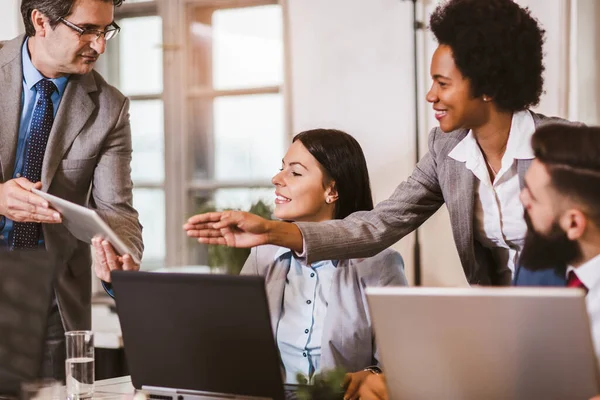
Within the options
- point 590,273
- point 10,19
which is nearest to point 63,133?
point 590,273

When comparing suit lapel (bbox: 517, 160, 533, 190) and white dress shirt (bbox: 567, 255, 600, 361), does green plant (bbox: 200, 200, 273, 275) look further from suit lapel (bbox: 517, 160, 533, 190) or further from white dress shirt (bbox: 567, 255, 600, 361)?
white dress shirt (bbox: 567, 255, 600, 361)

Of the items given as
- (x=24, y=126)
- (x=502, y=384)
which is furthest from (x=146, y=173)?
(x=502, y=384)

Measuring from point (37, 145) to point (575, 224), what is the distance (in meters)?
1.67

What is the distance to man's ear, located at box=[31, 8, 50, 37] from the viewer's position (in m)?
2.50

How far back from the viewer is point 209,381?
5.00 ft

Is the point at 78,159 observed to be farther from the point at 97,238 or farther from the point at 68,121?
the point at 97,238

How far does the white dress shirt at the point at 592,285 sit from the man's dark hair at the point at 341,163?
991mm

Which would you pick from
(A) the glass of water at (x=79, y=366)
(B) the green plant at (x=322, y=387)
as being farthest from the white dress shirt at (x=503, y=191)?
(A) the glass of water at (x=79, y=366)

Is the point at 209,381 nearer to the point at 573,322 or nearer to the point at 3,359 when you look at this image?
the point at 3,359

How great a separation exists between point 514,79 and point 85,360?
130cm

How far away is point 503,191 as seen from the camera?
85.4 inches

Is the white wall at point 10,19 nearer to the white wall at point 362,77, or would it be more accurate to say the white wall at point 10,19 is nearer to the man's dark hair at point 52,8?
the white wall at point 362,77

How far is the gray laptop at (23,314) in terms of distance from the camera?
1.55 m

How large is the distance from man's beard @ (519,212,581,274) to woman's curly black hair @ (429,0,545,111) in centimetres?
52
